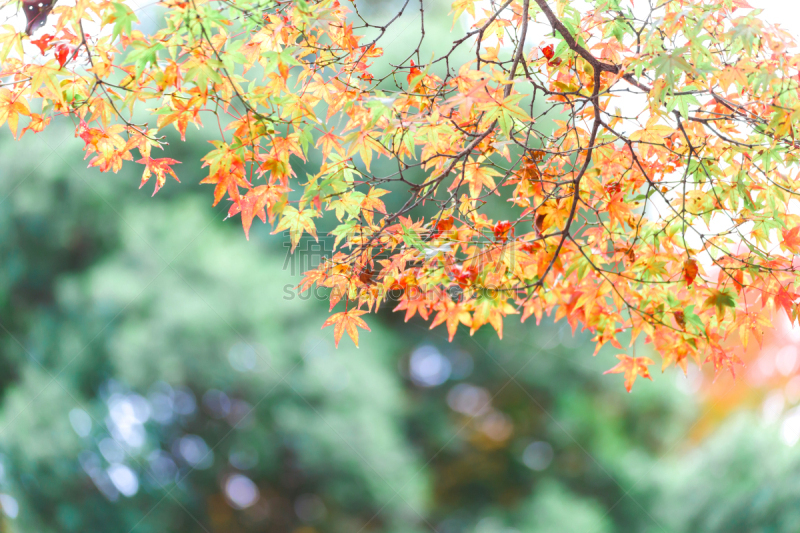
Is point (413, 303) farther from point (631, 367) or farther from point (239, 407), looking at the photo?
point (239, 407)

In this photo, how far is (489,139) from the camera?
160 centimetres

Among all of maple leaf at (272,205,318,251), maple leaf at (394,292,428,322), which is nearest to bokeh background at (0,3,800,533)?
maple leaf at (394,292,428,322)

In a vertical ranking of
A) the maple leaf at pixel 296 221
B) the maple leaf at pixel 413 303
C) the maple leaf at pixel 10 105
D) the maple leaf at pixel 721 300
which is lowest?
the maple leaf at pixel 10 105

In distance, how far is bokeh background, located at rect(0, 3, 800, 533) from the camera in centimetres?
375

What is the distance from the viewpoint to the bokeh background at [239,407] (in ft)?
12.3

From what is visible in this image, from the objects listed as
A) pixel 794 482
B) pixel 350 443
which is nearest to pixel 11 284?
pixel 350 443

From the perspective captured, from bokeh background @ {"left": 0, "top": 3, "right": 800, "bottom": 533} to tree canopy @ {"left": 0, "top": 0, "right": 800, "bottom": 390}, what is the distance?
176 centimetres

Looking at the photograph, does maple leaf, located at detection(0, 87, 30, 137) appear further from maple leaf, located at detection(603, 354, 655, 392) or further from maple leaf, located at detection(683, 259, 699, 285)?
maple leaf, located at detection(603, 354, 655, 392)

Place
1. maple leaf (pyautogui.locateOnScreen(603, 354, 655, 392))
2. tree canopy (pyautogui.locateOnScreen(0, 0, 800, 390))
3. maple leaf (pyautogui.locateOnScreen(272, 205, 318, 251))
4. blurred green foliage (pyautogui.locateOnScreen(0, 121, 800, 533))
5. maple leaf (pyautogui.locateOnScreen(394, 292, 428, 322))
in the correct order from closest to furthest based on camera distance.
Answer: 1. tree canopy (pyautogui.locateOnScreen(0, 0, 800, 390))
2. maple leaf (pyautogui.locateOnScreen(272, 205, 318, 251))
3. maple leaf (pyautogui.locateOnScreen(394, 292, 428, 322))
4. maple leaf (pyautogui.locateOnScreen(603, 354, 655, 392))
5. blurred green foliage (pyautogui.locateOnScreen(0, 121, 800, 533))

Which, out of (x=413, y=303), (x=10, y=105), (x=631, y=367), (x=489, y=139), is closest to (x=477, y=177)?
(x=489, y=139)

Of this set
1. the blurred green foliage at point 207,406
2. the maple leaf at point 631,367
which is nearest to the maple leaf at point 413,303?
the maple leaf at point 631,367

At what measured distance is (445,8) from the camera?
6.14m

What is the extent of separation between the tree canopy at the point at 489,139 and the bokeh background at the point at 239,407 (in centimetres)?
176

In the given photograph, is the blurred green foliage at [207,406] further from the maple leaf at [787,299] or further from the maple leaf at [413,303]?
the maple leaf at [787,299]
